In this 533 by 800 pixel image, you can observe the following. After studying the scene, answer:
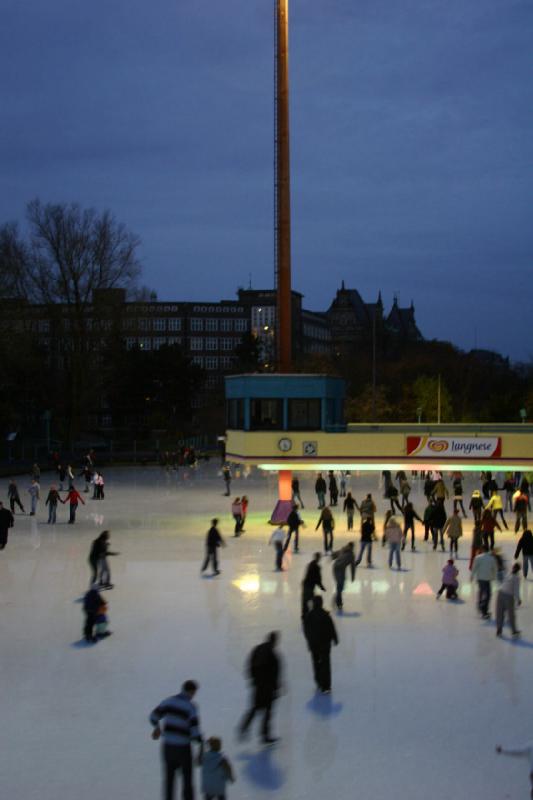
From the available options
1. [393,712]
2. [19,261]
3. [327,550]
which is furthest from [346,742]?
[19,261]

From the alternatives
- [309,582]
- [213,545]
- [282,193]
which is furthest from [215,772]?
[282,193]

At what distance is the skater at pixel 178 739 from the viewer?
827cm

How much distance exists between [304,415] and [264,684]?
18998mm

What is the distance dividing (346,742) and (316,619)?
6.26ft

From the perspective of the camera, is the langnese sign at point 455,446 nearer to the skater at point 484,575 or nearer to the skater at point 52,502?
the skater at point 52,502

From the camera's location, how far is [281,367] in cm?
3136

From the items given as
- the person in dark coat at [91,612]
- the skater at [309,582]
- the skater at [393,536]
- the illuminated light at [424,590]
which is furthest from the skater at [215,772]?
the skater at [393,536]

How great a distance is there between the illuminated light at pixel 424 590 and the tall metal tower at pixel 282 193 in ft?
44.7

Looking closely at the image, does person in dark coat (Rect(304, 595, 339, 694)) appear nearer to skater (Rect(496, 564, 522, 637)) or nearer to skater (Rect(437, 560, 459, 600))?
skater (Rect(496, 564, 522, 637))

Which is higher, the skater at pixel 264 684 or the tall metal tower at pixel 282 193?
the tall metal tower at pixel 282 193

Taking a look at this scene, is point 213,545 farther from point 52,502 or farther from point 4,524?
point 52,502

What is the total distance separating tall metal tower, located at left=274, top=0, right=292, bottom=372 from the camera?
31.1 meters

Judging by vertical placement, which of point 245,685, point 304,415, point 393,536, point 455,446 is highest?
point 304,415

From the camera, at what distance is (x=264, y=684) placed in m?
10.2
